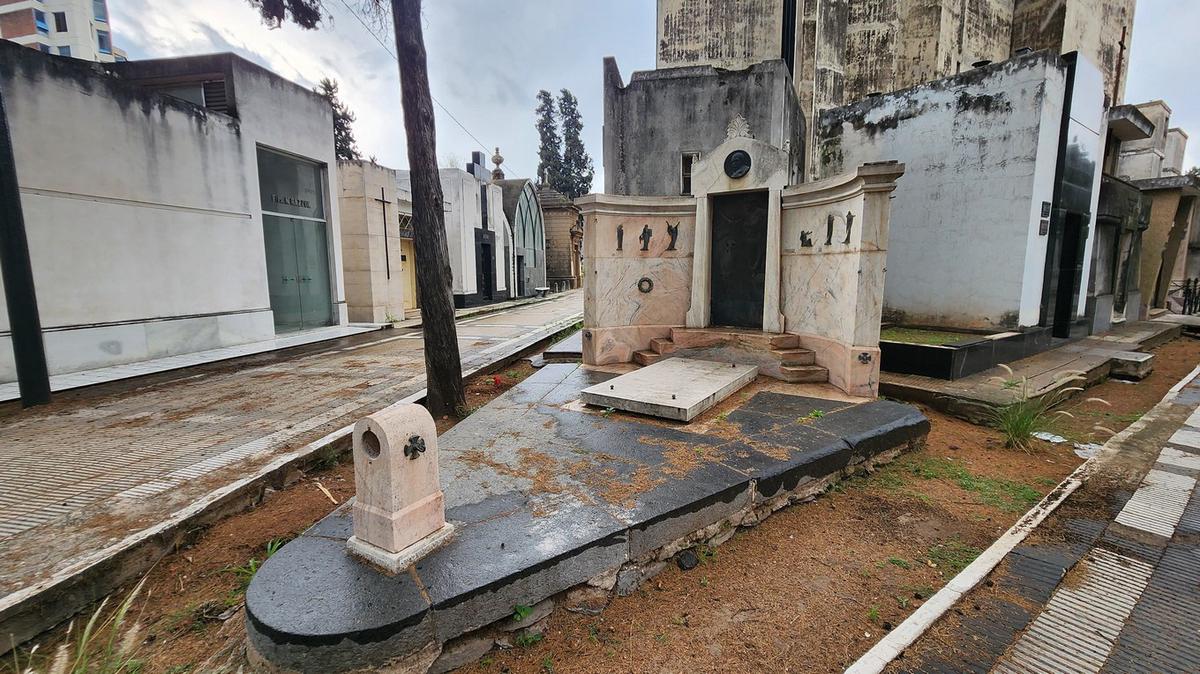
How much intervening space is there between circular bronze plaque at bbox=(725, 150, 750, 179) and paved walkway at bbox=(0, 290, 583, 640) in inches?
189

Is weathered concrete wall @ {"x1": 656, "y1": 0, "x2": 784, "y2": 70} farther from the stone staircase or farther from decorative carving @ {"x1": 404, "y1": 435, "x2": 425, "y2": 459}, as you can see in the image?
decorative carving @ {"x1": 404, "y1": 435, "x2": 425, "y2": 459}

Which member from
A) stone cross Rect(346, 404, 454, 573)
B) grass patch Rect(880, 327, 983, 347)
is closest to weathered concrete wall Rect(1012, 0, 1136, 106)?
grass patch Rect(880, 327, 983, 347)

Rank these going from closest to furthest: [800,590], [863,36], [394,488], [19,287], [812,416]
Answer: [394,488]
[800,590]
[812,416]
[19,287]
[863,36]

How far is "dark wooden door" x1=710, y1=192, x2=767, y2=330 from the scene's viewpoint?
22.0 ft

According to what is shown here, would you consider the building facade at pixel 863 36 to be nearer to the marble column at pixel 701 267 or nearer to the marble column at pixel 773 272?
the marble column at pixel 701 267

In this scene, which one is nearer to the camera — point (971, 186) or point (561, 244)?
point (971, 186)

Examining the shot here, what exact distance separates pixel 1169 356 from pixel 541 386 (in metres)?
13.1

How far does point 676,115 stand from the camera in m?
10.6

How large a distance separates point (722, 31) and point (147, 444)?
49.2 feet

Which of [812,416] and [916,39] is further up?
[916,39]

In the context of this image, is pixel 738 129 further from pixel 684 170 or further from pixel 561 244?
pixel 561 244

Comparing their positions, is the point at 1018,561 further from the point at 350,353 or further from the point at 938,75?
the point at 938,75

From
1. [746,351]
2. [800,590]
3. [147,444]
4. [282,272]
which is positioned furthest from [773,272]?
[282,272]

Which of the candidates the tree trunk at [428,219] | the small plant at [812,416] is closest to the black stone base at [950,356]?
the small plant at [812,416]
